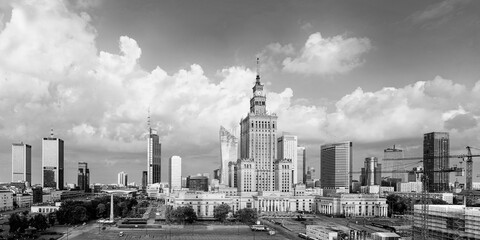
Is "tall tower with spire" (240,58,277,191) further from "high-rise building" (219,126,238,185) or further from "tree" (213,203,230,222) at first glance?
"high-rise building" (219,126,238,185)

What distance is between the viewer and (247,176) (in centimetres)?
12056

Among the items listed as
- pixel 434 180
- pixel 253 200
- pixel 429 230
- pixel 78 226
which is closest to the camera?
pixel 429 230

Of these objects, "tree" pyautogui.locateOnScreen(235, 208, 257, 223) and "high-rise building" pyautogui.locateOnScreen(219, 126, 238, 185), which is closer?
"tree" pyautogui.locateOnScreen(235, 208, 257, 223)

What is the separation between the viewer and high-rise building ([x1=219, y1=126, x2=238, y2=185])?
16088 cm

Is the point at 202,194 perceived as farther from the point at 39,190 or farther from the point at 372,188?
the point at 372,188

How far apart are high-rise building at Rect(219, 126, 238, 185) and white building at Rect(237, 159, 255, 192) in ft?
127

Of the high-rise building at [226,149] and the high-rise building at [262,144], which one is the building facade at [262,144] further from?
the high-rise building at [226,149]

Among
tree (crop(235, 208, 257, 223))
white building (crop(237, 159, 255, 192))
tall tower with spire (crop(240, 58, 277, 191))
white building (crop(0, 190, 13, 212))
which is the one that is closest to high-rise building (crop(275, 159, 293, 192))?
tall tower with spire (crop(240, 58, 277, 191))

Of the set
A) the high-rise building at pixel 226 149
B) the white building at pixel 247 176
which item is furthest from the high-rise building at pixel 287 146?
the white building at pixel 247 176

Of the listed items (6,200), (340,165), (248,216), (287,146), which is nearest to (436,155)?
(340,165)

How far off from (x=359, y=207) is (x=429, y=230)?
50.8 m

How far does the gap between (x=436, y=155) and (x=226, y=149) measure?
6922 centimetres

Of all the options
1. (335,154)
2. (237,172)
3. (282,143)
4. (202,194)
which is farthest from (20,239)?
(335,154)

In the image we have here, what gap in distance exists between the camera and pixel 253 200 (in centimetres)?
11606
